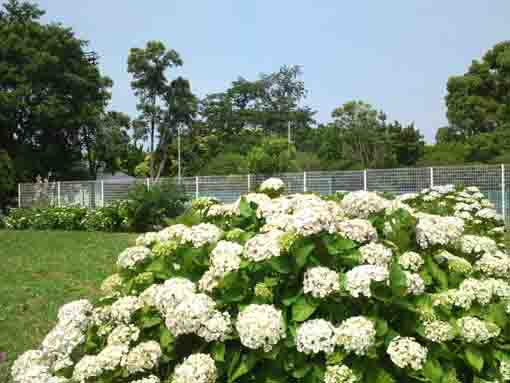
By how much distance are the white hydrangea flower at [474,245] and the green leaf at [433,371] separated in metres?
0.73

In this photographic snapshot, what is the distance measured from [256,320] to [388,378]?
Answer: 20.0 inches

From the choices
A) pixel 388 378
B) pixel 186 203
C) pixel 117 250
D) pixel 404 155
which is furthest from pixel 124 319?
pixel 404 155

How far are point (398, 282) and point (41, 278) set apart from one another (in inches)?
214

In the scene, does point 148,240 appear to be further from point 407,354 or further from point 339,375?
point 407,354

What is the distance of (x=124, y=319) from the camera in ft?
6.42

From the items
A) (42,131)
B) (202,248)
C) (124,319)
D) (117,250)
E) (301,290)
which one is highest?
(42,131)

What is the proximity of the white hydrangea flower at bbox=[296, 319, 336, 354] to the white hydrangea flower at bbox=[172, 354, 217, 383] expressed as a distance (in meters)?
0.31

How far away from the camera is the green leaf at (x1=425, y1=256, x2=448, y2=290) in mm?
2045

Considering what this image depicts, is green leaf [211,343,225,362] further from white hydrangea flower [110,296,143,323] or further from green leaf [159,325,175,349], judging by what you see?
white hydrangea flower [110,296,143,323]

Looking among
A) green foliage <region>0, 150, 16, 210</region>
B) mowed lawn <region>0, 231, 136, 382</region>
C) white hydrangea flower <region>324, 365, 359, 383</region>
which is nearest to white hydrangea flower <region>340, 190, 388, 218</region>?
white hydrangea flower <region>324, 365, 359, 383</region>

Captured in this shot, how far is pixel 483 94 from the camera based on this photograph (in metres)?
28.2

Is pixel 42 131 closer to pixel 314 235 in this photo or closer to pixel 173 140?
pixel 173 140

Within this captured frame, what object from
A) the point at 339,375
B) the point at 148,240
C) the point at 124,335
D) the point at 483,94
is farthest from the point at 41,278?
the point at 483,94

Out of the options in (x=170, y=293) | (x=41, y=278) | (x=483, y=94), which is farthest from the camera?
(x=483, y=94)
